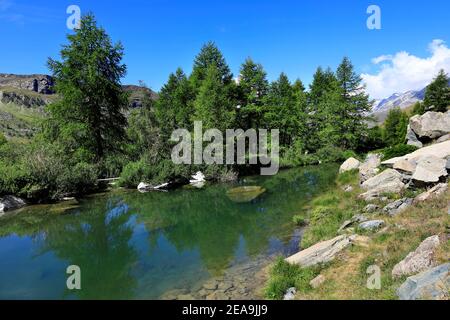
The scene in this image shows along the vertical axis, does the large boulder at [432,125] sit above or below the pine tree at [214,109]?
below

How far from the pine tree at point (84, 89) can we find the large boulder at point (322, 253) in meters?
24.7

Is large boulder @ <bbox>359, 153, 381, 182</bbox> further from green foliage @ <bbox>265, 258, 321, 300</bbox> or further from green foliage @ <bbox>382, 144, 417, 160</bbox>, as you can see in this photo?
green foliage @ <bbox>265, 258, 321, 300</bbox>

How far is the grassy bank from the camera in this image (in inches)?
296

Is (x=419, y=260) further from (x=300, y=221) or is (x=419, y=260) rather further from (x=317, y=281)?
(x=300, y=221)

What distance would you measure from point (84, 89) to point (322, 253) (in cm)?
2709

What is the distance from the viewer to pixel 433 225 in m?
9.37

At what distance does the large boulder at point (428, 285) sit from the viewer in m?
5.84

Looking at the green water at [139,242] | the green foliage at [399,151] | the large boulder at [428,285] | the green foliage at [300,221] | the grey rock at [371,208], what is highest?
the green foliage at [399,151]

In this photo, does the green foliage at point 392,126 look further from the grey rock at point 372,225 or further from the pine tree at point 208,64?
the grey rock at point 372,225

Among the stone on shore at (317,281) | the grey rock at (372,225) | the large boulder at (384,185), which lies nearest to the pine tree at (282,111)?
the large boulder at (384,185)

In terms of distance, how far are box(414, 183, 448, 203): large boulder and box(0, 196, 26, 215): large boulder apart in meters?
22.9
